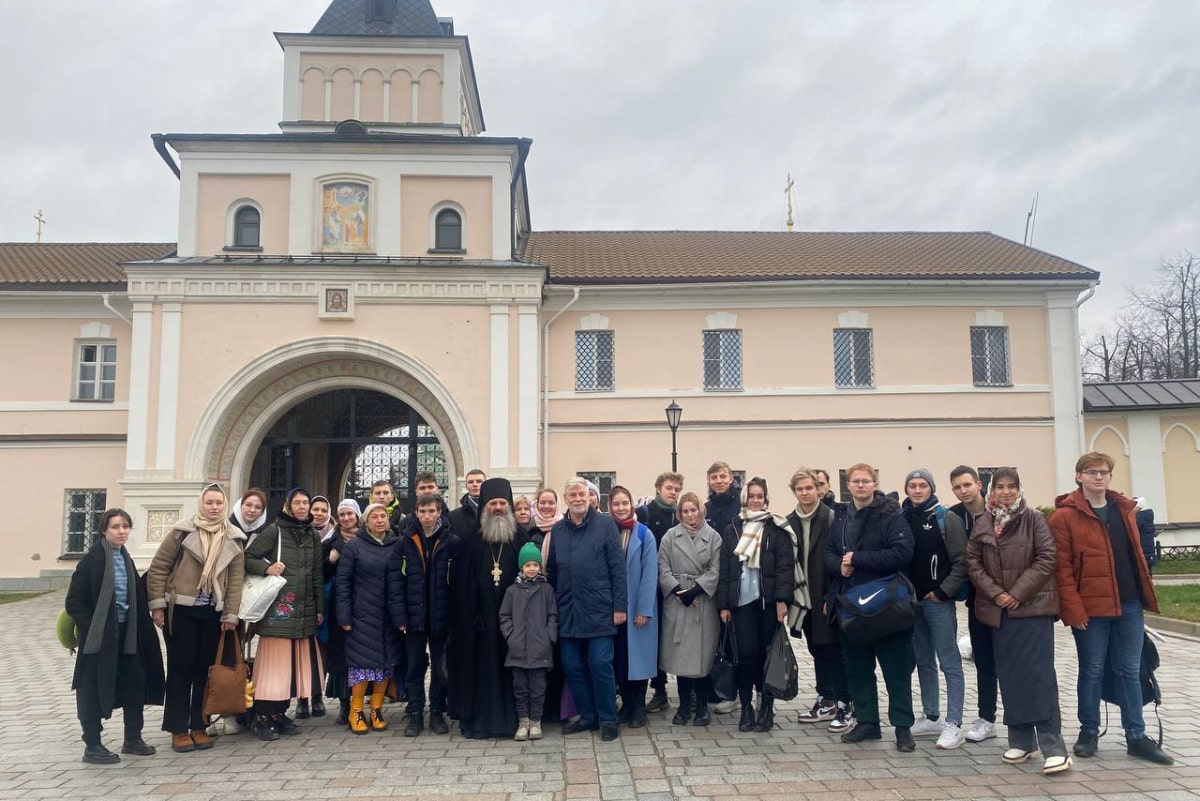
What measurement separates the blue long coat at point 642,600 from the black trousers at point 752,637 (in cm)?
65

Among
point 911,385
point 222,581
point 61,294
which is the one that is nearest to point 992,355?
point 911,385

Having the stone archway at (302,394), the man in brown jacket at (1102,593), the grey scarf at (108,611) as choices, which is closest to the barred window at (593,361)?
the stone archway at (302,394)

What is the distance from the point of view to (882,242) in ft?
74.1

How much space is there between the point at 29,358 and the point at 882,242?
21.0m

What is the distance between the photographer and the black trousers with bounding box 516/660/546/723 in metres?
6.54

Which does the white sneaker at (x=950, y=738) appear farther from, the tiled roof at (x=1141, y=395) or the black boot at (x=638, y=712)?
the tiled roof at (x=1141, y=395)

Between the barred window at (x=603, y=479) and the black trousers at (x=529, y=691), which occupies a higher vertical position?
the barred window at (x=603, y=479)

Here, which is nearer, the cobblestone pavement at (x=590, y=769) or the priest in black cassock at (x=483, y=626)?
the cobblestone pavement at (x=590, y=769)

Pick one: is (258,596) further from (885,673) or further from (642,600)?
(885,673)

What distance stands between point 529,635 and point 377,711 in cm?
148

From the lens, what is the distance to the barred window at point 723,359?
18859 millimetres

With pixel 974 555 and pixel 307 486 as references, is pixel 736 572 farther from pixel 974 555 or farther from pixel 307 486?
→ pixel 307 486

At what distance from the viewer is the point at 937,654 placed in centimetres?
635

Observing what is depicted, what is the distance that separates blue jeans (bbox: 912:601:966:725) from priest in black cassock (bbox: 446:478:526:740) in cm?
317
